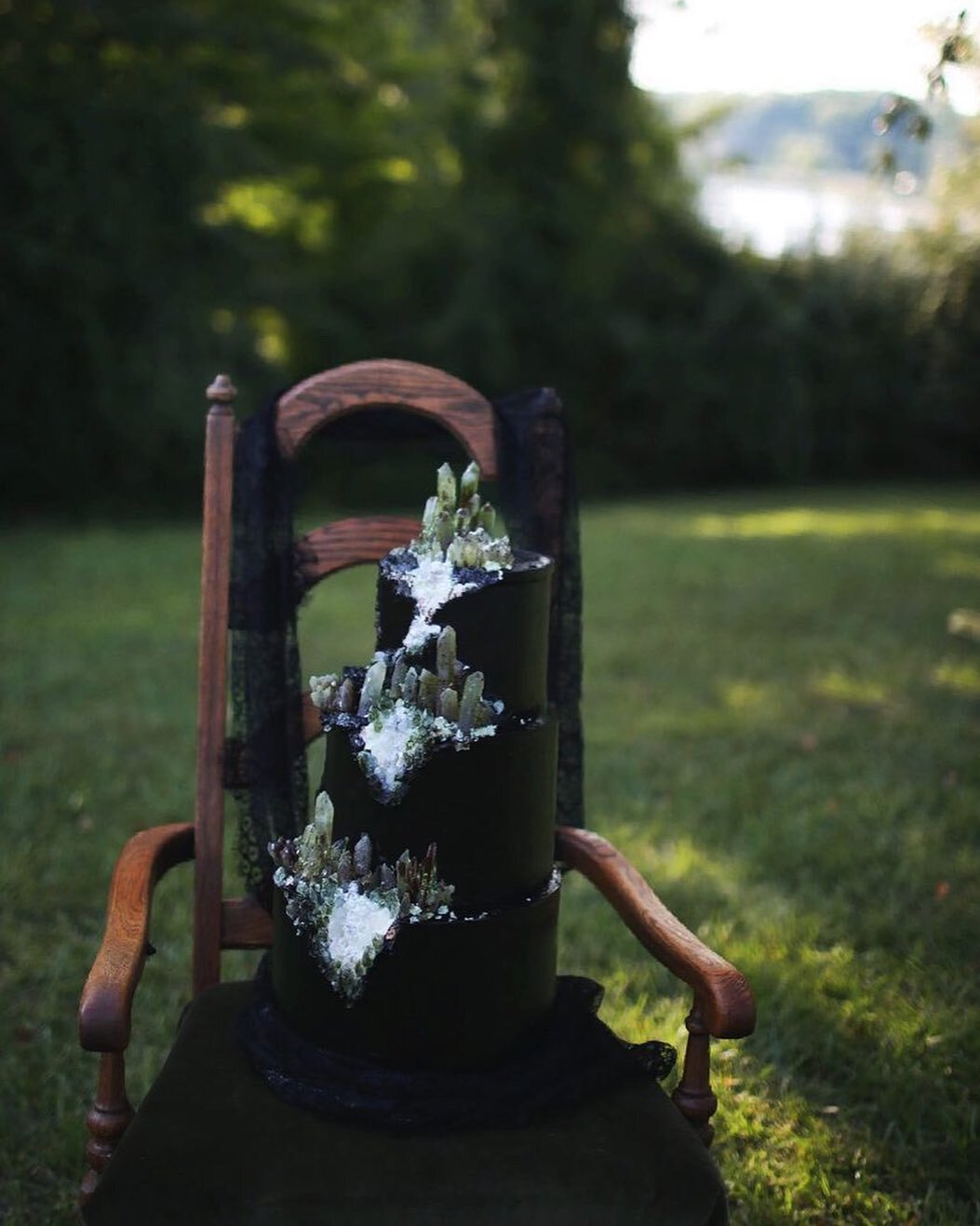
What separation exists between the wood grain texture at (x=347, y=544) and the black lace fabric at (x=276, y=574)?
0.02m

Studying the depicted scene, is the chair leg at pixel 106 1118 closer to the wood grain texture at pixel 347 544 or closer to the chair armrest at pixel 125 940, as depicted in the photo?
the chair armrest at pixel 125 940

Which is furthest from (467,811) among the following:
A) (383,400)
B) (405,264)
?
(405,264)

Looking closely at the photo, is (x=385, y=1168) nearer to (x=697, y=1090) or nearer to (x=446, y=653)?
(x=697, y=1090)

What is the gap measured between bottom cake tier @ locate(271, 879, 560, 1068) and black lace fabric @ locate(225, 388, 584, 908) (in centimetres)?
43

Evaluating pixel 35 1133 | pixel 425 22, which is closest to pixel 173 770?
pixel 35 1133

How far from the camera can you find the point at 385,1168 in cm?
150

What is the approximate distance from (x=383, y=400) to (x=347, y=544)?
0.26m

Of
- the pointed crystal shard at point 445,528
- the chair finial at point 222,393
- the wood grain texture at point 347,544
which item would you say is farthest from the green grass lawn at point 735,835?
the chair finial at point 222,393

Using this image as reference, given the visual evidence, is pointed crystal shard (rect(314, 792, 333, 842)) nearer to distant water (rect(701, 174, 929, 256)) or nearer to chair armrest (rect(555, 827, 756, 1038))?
chair armrest (rect(555, 827, 756, 1038))

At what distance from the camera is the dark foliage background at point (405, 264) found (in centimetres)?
1116

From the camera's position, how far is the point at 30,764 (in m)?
4.61

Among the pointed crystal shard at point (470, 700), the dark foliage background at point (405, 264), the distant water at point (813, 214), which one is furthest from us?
the distant water at point (813, 214)

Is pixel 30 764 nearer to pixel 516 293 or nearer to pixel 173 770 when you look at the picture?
pixel 173 770

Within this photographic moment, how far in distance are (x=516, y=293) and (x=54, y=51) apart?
18.0 feet
